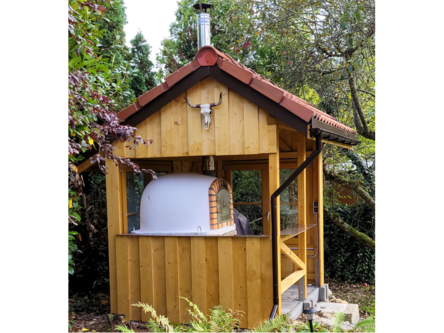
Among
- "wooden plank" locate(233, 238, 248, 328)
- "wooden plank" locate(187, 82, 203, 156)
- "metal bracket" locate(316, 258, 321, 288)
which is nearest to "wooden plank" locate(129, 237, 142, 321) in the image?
"wooden plank" locate(233, 238, 248, 328)

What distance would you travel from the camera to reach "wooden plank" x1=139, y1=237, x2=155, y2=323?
6117mm

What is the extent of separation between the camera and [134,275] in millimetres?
6238

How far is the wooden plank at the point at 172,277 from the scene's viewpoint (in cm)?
598

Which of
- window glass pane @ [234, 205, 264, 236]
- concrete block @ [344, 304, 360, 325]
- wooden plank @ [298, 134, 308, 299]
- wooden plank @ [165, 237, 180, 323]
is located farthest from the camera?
window glass pane @ [234, 205, 264, 236]

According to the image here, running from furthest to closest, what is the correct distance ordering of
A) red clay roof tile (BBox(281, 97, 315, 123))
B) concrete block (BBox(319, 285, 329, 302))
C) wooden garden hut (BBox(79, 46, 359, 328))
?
1. concrete block (BBox(319, 285, 329, 302))
2. wooden garden hut (BBox(79, 46, 359, 328))
3. red clay roof tile (BBox(281, 97, 315, 123))

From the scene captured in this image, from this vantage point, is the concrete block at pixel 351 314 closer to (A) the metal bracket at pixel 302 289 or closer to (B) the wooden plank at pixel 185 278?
(A) the metal bracket at pixel 302 289

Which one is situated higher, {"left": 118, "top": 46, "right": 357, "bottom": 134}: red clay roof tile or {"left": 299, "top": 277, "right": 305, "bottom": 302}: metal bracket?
{"left": 118, "top": 46, "right": 357, "bottom": 134}: red clay roof tile

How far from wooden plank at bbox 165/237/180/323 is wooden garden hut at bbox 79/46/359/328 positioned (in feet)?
0.05

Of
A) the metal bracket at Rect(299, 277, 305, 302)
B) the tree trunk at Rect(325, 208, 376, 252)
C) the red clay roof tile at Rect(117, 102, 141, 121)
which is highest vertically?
the red clay roof tile at Rect(117, 102, 141, 121)

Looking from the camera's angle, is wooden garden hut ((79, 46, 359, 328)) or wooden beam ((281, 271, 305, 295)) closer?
wooden garden hut ((79, 46, 359, 328))

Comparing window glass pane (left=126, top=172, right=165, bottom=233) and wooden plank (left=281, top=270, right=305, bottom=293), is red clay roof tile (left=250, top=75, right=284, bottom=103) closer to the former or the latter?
wooden plank (left=281, top=270, right=305, bottom=293)

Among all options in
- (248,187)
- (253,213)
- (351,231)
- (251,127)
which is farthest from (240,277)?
(351,231)

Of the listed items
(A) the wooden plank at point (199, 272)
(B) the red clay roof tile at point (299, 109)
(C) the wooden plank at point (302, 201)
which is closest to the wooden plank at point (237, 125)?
(B) the red clay roof tile at point (299, 109)
